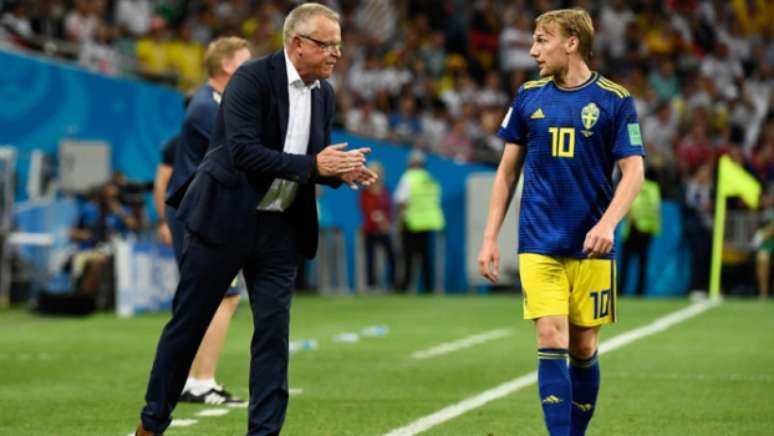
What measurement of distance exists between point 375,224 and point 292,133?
1948 cm

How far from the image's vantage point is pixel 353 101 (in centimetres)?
2830

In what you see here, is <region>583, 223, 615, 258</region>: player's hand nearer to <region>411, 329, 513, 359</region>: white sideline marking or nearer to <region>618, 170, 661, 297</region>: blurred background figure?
<region>411, 329, 513, 359</region>: white sideline marking

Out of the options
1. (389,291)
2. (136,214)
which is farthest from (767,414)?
(389,291)

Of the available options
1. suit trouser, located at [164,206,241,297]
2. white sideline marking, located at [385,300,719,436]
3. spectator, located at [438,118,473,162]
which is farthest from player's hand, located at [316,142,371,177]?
spectator, located at [438,118,473,162]

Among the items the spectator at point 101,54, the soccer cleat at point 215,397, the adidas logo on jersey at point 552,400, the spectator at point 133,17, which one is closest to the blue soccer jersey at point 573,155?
the adidas logo on jersey at point 552,400

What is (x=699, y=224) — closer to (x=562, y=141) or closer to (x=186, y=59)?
(x=186, y=59)

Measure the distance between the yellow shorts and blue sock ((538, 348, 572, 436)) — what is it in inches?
7.6

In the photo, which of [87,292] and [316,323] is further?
[87,292]

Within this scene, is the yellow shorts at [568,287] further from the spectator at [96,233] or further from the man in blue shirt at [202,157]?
the spectator at [96,233]

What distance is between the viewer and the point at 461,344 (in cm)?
1545

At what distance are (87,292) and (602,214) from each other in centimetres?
1330

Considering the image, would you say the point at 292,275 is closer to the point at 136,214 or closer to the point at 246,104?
the point at 246,104

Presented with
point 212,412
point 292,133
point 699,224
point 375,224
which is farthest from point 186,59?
point 292,133

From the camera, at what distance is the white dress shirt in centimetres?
723
